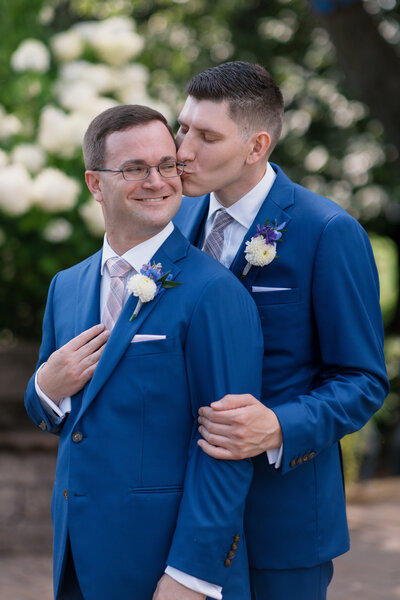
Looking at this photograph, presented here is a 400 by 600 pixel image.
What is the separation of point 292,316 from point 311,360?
0.51 ft

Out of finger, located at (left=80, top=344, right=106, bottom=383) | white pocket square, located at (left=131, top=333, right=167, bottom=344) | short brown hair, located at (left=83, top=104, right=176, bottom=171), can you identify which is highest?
short brown hair, located at (left=83, top=104, right=176, bottom=171)

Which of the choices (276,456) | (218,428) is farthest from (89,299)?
(276,456)

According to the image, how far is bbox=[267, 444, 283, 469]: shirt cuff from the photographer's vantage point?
2.24m

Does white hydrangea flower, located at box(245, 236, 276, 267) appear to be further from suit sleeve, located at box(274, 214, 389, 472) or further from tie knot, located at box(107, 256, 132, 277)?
tie knot, located at box(107, 256, 132, 277)

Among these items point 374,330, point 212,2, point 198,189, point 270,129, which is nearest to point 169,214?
point 198,189

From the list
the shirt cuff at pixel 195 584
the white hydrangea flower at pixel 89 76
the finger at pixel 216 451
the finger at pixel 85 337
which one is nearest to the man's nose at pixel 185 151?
the finger at pixel 85 337

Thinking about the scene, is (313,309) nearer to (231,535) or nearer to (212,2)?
(231,535)

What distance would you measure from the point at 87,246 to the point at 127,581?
12.7 ft

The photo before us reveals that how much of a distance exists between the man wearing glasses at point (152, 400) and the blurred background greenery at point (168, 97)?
10.9 feet

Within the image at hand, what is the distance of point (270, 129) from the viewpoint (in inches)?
98.0

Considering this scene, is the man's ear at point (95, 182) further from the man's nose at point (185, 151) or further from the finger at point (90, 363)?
the finger at point (90, 363)

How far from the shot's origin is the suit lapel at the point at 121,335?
218cm

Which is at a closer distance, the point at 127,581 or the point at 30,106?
the point at 127,581

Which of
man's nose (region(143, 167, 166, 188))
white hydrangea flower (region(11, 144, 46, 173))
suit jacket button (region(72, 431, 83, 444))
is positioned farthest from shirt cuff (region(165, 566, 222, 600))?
white hydrangea flower (region(11, 144, 46, 173))
